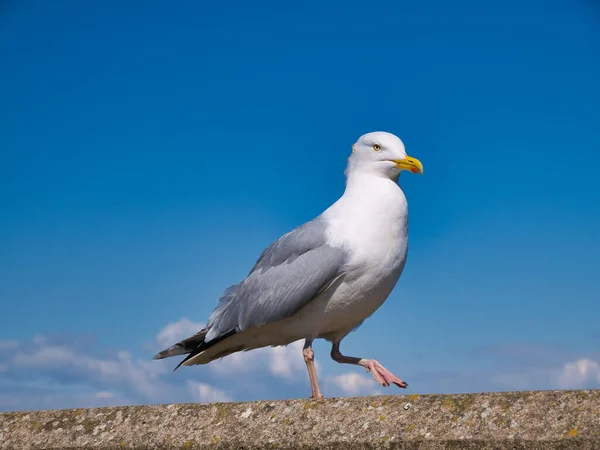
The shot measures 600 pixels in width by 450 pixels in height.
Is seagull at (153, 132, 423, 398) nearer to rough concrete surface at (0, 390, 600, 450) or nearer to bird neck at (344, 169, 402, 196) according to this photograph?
bird neck at (344, 169, 402, 196)

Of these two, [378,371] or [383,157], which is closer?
[378,371]

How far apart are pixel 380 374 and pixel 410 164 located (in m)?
2.21

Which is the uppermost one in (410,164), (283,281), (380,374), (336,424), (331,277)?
(410,164)

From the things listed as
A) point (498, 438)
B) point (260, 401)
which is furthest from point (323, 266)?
point (498, 438)

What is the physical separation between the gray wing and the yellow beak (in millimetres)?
1069

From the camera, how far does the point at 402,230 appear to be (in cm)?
723

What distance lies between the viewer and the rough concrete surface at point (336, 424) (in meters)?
3.87

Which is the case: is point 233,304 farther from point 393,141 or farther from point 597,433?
point 597,433

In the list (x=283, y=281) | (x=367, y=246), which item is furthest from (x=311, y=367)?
(x=367, y=246)

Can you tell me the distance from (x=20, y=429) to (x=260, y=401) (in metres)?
1.91

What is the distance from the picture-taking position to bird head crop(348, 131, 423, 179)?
757cm

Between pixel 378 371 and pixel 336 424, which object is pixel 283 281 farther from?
pixel 336 424

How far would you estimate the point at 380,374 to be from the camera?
6.96 m

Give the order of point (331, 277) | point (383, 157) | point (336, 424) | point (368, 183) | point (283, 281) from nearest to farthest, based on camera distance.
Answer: point (336, 424) < point (331, 277) < point (283, 281) < point (368, 183) < point (383, 157)
